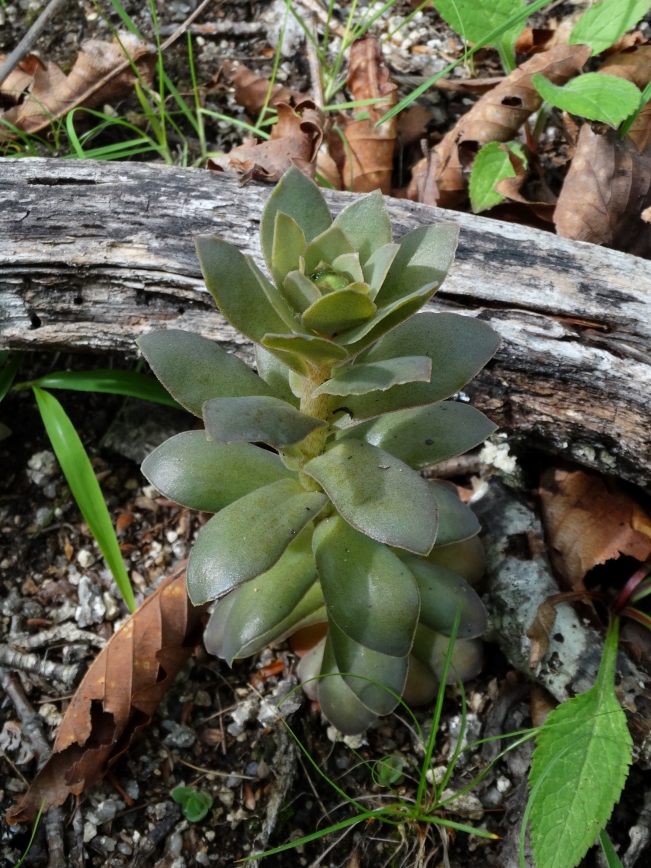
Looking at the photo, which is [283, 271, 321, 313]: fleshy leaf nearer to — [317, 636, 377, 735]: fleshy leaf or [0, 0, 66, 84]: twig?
[317, 636, 377, 735]: fleshy leaf

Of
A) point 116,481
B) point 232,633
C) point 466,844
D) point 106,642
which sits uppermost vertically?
point 232,633

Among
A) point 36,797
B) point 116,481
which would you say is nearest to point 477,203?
point 116,481

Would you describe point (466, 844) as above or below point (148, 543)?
below

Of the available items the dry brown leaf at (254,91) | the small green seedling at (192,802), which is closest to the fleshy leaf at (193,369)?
the small green seedling at (192,802)

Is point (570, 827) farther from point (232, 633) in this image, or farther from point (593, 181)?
point (593, 181)

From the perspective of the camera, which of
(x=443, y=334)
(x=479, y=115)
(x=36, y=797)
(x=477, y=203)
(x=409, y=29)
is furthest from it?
(x=409, y=29)

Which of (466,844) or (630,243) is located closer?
(466,844)

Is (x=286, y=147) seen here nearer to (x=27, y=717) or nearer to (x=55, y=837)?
(x=27, y=717)

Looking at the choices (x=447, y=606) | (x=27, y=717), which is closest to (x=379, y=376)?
(x=447, y=606)
